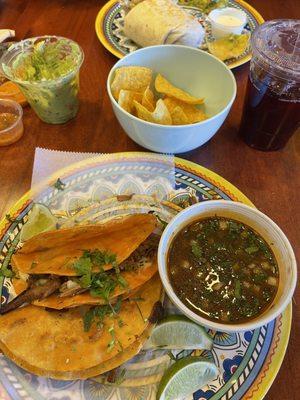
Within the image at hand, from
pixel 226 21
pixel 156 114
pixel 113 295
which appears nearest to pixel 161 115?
pixel 156 114

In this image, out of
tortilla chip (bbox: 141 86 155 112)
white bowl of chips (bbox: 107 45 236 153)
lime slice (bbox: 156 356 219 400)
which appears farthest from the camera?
tortilla chip (bbox: 141 86 155 112)

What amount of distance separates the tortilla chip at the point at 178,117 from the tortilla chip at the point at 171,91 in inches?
3.8

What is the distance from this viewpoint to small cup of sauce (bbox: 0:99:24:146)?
144 centimetres

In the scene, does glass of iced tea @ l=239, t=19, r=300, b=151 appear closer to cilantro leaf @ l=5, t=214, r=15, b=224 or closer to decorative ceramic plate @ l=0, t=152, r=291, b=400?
Result: decorative ceramic plate @ l=0, t=152, r=291, b=400

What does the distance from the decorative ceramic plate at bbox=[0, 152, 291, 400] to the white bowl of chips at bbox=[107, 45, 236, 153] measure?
0.41 ft

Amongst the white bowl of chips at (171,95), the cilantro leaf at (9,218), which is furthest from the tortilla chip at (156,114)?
the cilantro leaf at (9,218)

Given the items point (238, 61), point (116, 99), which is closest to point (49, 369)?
point (116, 99)

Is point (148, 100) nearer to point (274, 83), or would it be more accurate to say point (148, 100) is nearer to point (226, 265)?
point (274, 83)

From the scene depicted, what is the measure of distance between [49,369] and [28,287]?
25cm

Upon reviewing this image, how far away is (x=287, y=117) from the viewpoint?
128cm

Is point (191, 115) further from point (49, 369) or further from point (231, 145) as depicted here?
point (49, 369)

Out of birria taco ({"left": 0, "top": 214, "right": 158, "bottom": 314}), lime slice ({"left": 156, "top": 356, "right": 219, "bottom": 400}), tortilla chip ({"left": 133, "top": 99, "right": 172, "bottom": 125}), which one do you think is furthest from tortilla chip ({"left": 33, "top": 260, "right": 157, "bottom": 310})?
tortilla chip ({"left": 133, "top": 99, "right": 172, "bottom": 125})

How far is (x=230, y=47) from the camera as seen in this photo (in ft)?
5.62

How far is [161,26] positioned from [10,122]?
2.82 feet
